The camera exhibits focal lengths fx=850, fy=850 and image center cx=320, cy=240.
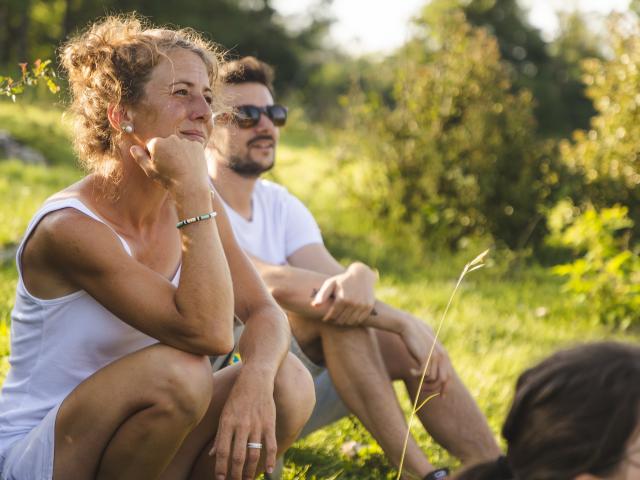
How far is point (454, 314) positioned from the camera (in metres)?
6.39

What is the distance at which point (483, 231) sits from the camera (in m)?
8.70

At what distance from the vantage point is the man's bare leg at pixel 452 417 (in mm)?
3502

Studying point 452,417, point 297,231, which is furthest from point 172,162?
point 452,417

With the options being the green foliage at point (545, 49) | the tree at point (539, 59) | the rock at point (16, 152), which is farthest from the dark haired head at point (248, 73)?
the green foliage at point (545, 49)

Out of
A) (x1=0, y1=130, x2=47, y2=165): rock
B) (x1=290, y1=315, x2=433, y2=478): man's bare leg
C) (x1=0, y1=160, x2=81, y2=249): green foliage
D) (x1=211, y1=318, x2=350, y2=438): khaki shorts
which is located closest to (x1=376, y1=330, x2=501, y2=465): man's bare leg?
(x1=290, y1=315, x2=433, y2=478): man's bare leg

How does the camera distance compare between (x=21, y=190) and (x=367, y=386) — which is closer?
(x=367, y=386)

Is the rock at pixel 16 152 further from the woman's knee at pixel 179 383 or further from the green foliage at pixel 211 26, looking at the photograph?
the green foliage at pixel 211 26

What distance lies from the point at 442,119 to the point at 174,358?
22.3 ft

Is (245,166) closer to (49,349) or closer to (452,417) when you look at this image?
(452,417)

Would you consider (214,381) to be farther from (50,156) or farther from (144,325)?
(50,156)

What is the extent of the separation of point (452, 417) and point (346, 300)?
70 cm

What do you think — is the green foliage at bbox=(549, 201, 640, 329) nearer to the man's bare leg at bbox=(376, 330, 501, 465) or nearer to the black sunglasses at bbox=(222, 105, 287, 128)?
the black sunglasses at bbox=(222, 105, 287, 128)

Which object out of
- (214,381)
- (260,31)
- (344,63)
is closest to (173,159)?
(214,381)

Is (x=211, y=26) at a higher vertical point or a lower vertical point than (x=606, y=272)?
higher
